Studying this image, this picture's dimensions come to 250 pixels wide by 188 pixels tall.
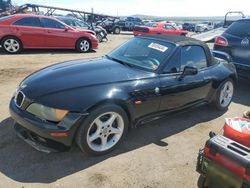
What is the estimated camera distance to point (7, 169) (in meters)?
3.29

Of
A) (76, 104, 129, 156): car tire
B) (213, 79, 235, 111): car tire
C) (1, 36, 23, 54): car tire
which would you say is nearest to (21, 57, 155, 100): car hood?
(76, 104, 129, 156): car tire

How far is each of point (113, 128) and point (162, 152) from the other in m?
0.77

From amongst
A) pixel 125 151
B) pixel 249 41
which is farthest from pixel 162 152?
pixel 249 41

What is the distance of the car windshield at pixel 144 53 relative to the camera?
4.29 metres

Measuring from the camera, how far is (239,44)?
652 centimetres

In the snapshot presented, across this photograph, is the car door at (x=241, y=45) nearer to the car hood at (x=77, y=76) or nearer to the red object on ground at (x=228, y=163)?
the car hood at (x=77, y=76)

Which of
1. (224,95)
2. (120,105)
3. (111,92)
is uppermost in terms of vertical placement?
(111,92)

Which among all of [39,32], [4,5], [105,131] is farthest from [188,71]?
[4,5]

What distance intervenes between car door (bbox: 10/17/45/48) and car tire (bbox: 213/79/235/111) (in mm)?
7468

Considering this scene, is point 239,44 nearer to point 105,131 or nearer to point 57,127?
point 105,131

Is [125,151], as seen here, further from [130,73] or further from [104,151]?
[130,73]

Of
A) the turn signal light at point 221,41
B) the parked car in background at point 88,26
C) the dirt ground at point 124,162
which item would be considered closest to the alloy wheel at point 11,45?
the parked car in background at point 88,26

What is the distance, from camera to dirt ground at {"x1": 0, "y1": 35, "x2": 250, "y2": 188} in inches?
126

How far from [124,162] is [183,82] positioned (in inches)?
63.6
